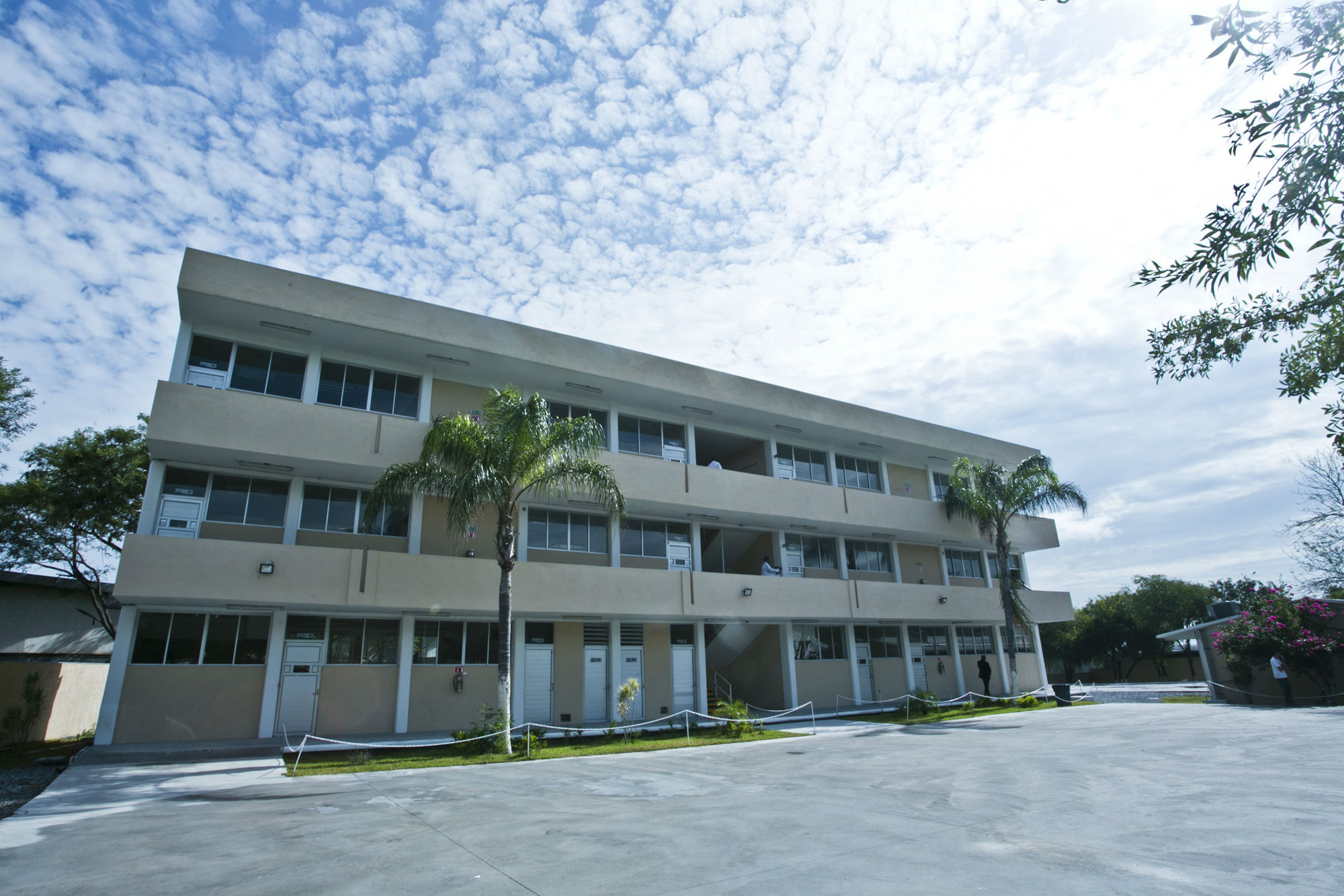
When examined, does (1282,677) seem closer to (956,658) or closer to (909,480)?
(956,658)

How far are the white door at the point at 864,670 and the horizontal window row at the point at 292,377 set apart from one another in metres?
19.4

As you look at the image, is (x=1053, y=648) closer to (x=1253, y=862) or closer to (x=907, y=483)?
(x=907, y=483)

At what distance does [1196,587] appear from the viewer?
207 feet

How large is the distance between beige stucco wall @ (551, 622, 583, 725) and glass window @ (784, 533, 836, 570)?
9625mm

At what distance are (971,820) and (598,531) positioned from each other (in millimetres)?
16759

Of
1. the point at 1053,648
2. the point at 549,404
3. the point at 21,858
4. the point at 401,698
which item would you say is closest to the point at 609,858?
the point at 21,858

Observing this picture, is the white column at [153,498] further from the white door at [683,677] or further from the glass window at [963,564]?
the glass window at [963,564]

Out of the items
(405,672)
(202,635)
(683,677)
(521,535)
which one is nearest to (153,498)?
(202,635)

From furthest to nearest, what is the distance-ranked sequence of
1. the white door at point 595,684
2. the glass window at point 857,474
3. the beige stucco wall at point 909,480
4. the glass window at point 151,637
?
the beige stucco wall at point 909,480
the glass window at point 857,474
the white door at point 595,684
the glass window at point 151,637

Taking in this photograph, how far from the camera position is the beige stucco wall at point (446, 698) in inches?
794

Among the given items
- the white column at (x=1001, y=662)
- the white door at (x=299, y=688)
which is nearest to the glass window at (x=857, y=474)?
the white column at (x=1001, y=662)

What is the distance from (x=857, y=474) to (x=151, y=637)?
2539 centimetres

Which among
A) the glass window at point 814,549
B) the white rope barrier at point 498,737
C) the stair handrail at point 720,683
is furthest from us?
the glass window at point 814,549

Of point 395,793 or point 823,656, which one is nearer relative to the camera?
point 395,793
